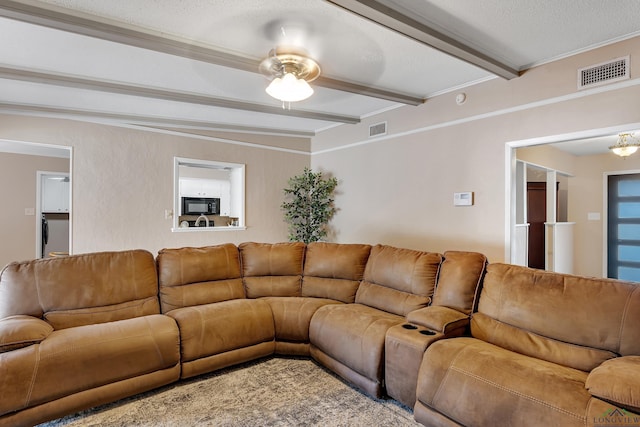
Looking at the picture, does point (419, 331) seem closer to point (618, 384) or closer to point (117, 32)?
point (618, 384)

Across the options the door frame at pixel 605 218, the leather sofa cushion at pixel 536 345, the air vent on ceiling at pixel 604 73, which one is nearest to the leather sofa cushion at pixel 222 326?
the leather sofa cushion at pixel 536 345

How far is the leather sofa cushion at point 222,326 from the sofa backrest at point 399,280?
3.07ft

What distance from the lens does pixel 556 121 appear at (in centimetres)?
303

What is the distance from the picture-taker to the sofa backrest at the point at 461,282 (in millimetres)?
2428

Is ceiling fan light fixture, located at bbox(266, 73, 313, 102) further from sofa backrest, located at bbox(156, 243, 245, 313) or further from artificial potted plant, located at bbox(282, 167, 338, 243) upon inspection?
artificial potted plant, located at bbox(282, 167, 338, 243)

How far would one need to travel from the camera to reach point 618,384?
4.59ft

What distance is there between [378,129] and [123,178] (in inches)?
143

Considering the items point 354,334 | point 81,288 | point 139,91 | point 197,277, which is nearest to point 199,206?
point 139,91

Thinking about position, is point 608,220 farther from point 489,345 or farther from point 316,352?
point 316,352

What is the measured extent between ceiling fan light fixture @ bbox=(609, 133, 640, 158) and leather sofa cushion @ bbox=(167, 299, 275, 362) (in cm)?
529

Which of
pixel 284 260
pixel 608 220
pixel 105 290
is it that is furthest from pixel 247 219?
pixel 608 220

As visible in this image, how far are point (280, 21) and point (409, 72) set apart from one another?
153 centimetres

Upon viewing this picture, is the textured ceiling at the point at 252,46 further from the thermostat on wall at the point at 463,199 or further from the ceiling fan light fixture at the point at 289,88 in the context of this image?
the thermostat on wall at the point at 463,199

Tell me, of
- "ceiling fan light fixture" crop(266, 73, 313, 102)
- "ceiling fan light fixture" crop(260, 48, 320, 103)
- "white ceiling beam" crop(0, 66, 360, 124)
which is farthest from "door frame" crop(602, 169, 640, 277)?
"ceiling fan light fixture" crop(266, 73, 313, 102)
